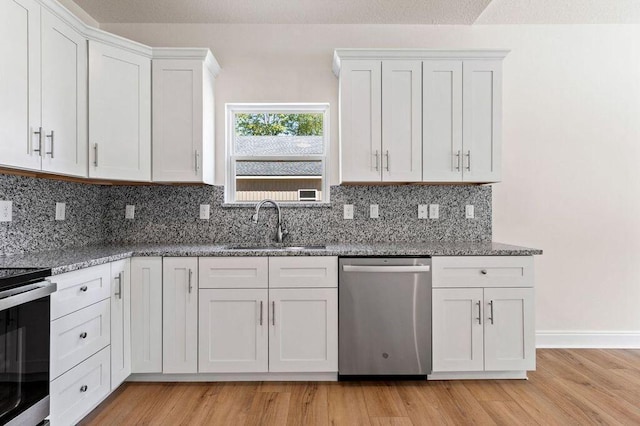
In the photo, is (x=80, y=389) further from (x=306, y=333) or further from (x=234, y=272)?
(x=306, y=333)

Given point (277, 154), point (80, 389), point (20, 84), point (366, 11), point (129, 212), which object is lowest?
point (80, 389)

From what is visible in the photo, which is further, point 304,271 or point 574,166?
point 574,166

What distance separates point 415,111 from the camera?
270 cm

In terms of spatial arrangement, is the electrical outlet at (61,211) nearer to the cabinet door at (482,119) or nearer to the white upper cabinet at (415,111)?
the white upper cabinet at (415,111)

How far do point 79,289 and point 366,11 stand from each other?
270cm

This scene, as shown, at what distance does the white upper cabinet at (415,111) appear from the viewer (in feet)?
8.83

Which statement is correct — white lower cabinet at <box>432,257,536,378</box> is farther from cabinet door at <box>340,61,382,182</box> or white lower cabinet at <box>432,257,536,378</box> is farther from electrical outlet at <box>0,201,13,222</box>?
electrical outlet at <box>0,201,13,222</box>

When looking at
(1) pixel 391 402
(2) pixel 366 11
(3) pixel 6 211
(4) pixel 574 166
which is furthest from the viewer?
(4) pixel 574 166

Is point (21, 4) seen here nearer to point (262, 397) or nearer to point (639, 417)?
point (262, 397)

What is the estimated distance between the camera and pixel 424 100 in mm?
2701

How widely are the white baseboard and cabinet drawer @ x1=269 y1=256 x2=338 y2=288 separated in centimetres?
196

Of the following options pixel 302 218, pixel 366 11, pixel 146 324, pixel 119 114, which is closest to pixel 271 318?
pixel 146 324

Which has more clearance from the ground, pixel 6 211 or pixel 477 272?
pixel 6 211

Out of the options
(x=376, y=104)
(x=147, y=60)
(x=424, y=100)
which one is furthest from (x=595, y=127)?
(x=147, y=60)
